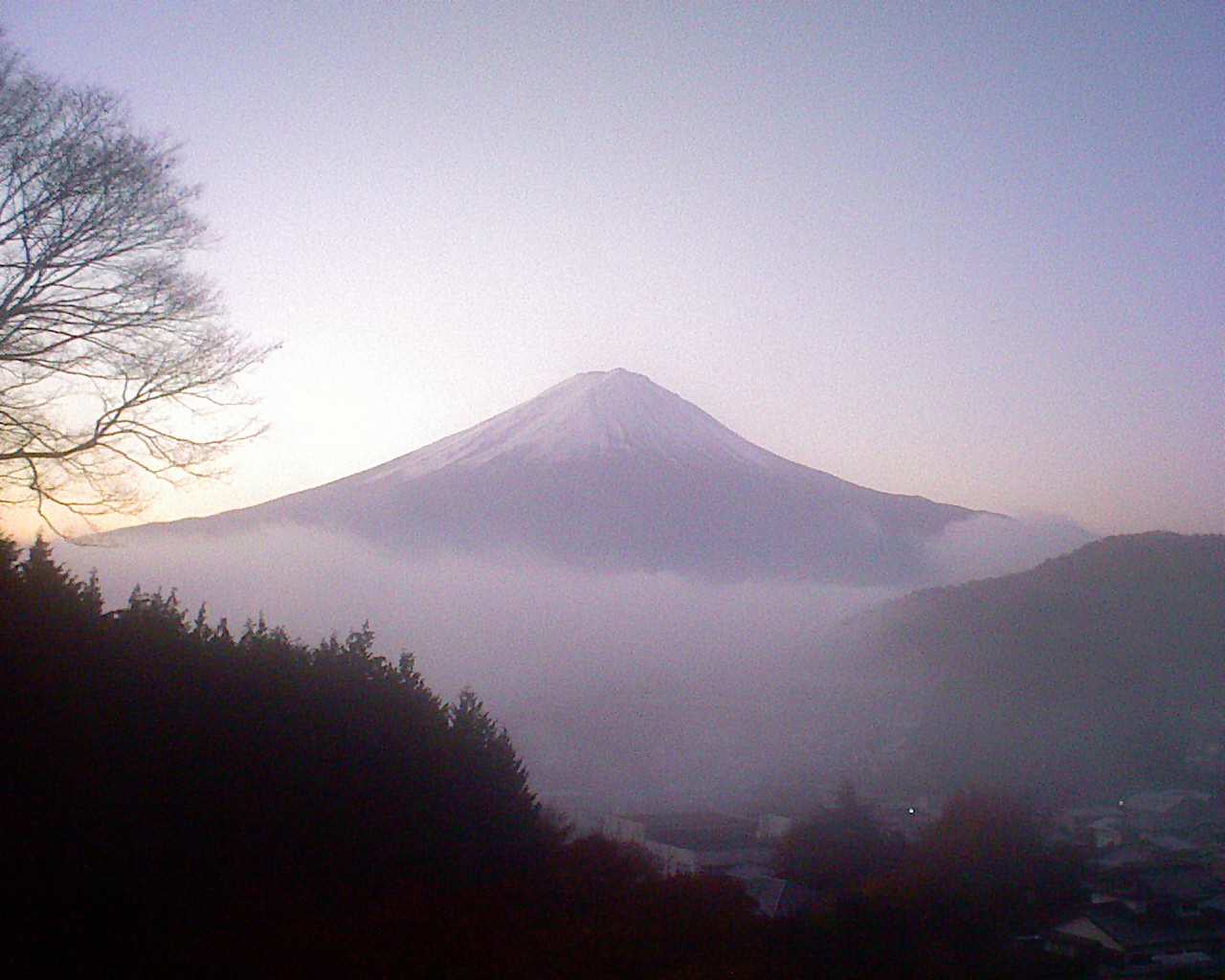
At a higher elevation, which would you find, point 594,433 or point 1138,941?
point 594,433

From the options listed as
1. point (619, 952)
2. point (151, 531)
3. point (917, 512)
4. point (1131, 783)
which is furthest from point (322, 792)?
point (917, 512)

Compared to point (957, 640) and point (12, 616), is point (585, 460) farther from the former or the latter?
point (12, 616)

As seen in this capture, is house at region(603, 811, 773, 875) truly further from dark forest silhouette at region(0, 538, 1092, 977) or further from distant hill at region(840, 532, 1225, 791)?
A: distant hill at region(840, 532, 1225, 791)

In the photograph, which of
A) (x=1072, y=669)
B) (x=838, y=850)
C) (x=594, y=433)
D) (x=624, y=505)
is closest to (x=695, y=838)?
(x=838, y=850)

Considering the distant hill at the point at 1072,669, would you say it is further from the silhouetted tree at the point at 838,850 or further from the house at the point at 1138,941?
the house at the point at 1138,941

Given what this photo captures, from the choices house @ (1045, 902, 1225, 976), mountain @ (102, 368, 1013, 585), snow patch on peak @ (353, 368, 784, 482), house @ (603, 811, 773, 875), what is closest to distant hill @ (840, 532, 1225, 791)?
house @ (603, 811, 773, 875)

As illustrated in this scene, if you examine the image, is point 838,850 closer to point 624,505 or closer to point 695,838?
point 695,838
